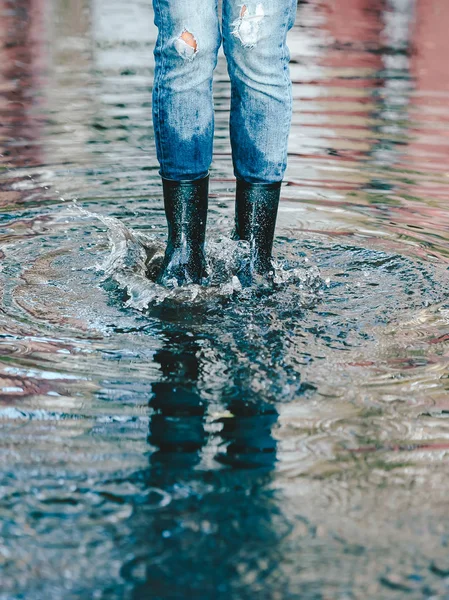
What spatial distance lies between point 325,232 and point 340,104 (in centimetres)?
213

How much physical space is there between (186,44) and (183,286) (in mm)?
582

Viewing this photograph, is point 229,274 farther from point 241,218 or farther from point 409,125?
point 409,125

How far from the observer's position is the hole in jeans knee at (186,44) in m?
2.10

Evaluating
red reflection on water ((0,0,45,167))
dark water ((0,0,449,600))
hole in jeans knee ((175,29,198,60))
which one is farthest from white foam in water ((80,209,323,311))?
red reflection on water ((0,0,45,167))

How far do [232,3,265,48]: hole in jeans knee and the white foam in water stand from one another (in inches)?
20.5

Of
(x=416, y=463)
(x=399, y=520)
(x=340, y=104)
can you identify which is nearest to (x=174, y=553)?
(x=399, y=520)

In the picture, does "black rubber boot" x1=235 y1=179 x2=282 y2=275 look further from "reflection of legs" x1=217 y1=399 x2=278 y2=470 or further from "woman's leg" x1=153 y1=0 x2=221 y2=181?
"reflection of legs" x1=217 y1=399 x2=278 y2=470

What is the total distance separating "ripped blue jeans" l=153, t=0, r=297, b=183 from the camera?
2115 mm

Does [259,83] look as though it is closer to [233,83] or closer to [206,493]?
[233,83]

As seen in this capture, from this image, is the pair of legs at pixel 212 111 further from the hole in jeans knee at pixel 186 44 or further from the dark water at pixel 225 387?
the dark water at pixel 225 387

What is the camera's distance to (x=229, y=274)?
2375 mm

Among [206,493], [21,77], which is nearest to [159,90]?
[206,493]

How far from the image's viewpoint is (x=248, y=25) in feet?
7.00

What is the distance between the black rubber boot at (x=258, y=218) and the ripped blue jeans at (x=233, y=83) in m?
0.03
